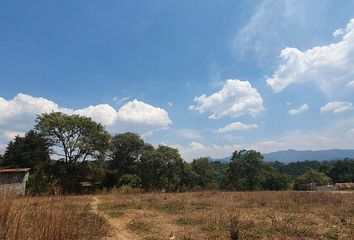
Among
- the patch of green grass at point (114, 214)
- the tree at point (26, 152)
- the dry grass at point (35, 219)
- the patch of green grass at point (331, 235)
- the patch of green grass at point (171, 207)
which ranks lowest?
the patch of green grass at point (331, 235)

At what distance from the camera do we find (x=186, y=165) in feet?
169

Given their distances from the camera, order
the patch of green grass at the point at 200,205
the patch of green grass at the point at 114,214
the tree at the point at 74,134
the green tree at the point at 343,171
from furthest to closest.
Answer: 1. the green tree at the point at 343,171
2. the tree at the point at 74,134
3. the patch of green grass at the point at 200,205
4. the patch of green grass at the point at 114,214

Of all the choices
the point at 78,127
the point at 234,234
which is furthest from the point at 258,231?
the point at 78,127

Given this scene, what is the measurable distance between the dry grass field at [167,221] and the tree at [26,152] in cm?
3272

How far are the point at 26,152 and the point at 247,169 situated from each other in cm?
3303

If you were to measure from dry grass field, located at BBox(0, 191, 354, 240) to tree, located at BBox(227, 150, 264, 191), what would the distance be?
35440mm

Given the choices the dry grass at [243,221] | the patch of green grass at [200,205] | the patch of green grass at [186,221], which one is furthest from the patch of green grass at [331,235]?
the patch of green grass at [200,205]

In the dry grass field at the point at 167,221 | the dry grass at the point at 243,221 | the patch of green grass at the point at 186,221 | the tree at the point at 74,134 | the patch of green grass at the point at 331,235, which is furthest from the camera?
the tree at the point at 74,134

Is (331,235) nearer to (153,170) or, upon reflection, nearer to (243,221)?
(243,221)

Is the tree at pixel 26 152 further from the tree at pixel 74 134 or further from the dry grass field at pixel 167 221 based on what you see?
the dry grass field at pixel 167 221

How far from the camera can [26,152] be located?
4450 centimetres

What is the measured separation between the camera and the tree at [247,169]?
4953 centimetres

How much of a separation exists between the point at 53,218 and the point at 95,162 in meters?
38.5

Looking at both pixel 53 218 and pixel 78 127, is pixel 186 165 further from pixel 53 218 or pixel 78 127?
pixel 53 218
